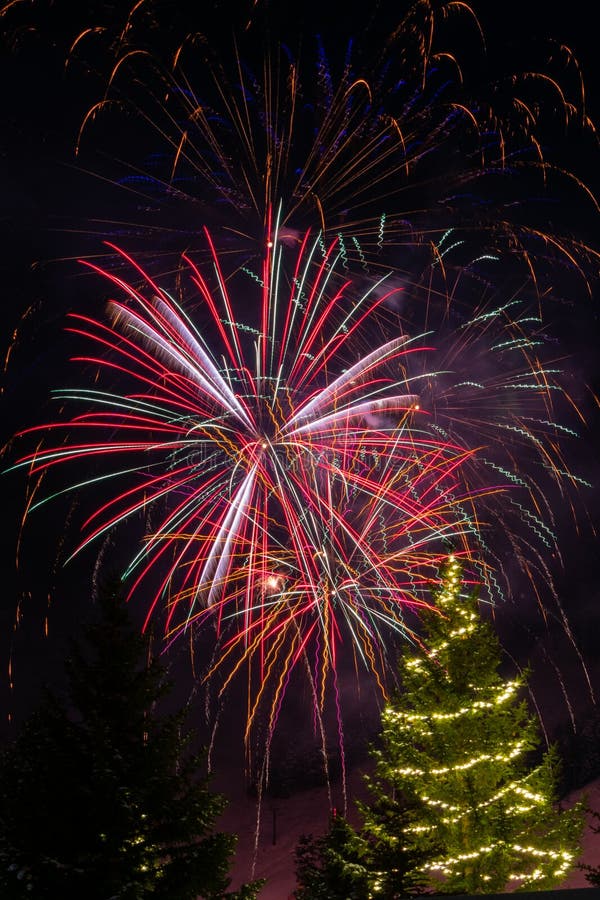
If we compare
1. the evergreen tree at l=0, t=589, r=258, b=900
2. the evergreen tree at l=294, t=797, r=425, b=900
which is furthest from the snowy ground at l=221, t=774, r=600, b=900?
the evergreen tree at l=0, t=589, r=258, b=900

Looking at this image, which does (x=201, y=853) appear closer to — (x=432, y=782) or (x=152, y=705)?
(x=152, y=705)

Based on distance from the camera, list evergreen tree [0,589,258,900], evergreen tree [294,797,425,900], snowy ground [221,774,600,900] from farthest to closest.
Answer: snowy ground [221,774,600,900] < evergreen tree [294,797,425,900] < evergreen tree [0,589,258,900]

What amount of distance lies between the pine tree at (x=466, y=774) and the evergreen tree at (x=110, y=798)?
5124 millimetres

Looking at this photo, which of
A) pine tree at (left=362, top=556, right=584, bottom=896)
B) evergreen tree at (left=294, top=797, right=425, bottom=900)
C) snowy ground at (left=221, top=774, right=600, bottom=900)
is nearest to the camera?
evergreen tree at (left=294, top=797, right=425, bottom=900)

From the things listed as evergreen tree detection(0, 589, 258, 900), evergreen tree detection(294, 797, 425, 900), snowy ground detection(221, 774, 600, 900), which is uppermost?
evergreen tree detection(0, 589, 258, 900)

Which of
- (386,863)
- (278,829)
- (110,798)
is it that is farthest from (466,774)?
(278,829)

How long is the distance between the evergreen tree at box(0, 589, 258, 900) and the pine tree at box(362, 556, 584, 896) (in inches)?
202

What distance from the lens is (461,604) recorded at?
53.7 feet

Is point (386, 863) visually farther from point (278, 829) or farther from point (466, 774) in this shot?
point (278, 829)

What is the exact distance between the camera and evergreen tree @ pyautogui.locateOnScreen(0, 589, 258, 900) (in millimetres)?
8945

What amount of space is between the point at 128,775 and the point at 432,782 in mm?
7817

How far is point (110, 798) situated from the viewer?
9.50 m

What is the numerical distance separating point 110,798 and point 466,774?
857 cm

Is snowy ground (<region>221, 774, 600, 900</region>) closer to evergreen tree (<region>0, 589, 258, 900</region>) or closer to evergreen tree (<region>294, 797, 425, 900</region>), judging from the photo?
evergreen tree (<region>294, 797, 425, 900</region>)
